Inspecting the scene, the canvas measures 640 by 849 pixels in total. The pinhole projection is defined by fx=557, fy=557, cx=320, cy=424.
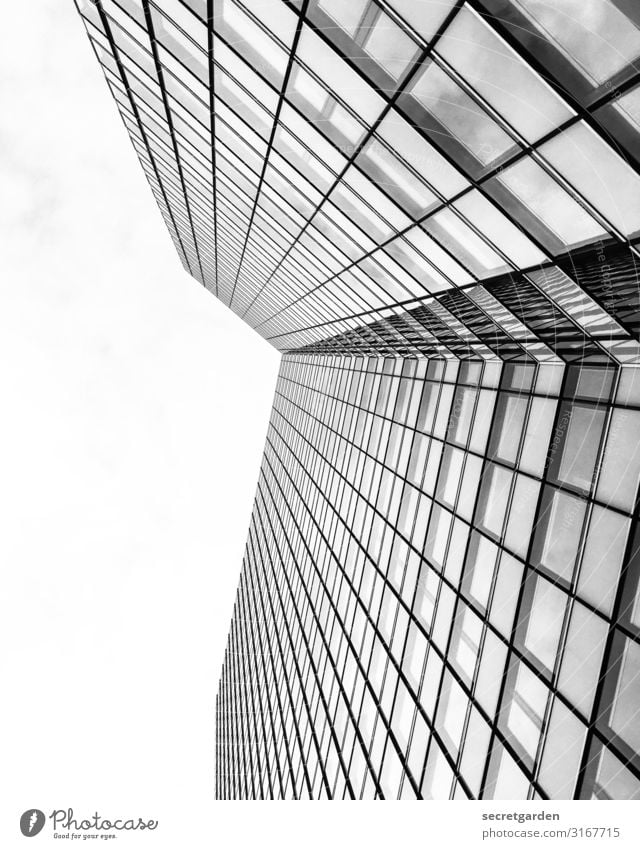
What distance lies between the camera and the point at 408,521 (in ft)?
80.4

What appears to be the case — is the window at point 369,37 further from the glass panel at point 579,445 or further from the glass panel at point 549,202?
the glass panel at point 579,445

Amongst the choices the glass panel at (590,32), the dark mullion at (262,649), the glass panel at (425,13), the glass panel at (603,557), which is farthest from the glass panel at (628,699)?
the dark mullion at (262,649)

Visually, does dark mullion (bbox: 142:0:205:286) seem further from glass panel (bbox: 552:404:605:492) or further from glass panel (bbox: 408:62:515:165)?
glass panel (bbox: 552:404:605:492)

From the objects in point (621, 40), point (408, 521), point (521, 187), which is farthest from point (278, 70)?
point (408, 521)

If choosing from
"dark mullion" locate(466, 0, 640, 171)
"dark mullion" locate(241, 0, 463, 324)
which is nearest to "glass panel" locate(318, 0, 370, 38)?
"dark mullion" locate(241, 0, 463, 324)

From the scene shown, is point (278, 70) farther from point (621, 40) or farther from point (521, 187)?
point (621, 40)

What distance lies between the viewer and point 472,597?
56.3ft

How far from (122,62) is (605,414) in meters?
19.9

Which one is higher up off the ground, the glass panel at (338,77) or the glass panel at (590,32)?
the glass panel at (338,77)

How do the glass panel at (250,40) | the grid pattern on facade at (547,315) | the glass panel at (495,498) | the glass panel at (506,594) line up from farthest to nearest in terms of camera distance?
1. the glass panel at (495,498)
2. the glass panel at (506,594)
3. the glass panel at (250,40)
4. the grid pattern on facade at (547,315)

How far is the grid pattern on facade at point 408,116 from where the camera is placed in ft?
25.3

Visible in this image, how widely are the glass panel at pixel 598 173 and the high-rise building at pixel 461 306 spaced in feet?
0.12

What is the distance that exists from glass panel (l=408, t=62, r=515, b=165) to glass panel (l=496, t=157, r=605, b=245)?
495 mm

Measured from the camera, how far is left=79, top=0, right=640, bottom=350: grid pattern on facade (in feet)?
25.3
